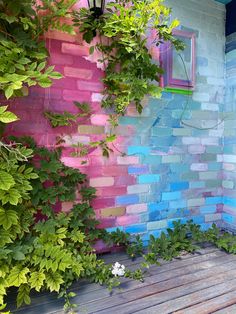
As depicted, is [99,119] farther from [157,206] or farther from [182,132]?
[157,206]

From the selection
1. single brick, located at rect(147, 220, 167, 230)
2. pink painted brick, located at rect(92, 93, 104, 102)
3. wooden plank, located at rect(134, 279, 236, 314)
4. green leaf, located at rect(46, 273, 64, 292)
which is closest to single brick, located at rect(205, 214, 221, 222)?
single brick, located at rect(147, 220, 167, 230)

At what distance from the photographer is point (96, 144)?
209 cm

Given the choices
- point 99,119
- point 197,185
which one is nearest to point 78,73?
point 99,119

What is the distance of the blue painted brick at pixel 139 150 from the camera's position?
2.30 metres

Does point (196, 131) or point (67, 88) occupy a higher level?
point (67, 88)

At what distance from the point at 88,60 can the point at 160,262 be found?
168 centimetres

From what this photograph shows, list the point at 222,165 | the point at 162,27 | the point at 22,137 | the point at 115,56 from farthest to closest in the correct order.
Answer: the point at 222,165
the point at 115,56
the point at 162,27
the point at 22,137

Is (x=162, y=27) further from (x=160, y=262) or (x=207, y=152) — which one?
(x=160, y=262)

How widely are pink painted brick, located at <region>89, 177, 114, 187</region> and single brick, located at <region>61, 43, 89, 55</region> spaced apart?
39.2 inches

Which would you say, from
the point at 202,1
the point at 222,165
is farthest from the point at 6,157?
the point at 202,1

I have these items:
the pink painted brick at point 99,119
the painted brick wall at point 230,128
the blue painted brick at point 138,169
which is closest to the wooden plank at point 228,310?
the blue painted brick at point 138,169

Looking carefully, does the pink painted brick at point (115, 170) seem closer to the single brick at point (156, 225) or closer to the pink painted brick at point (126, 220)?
the pink painted brick at point (126, 220)

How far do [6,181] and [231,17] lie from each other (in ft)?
8.62

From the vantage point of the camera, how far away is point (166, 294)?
163 centimetres
